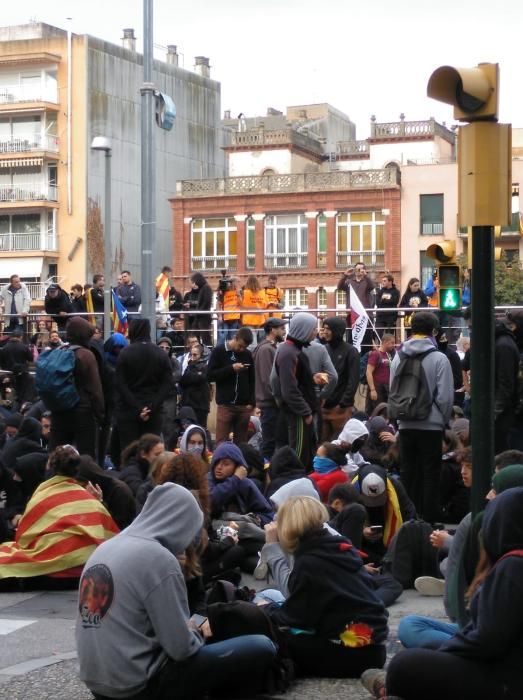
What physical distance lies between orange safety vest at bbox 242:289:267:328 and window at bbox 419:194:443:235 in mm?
42899

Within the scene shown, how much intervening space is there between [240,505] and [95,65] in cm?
5809

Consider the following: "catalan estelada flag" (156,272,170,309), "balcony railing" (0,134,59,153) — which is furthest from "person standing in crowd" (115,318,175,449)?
"balcony railing" (0,134,59,153)

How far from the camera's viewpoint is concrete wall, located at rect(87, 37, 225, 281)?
6806 centimetres

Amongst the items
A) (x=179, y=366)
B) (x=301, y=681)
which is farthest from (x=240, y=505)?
(x=179, y=366)

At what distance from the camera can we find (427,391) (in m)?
12.4

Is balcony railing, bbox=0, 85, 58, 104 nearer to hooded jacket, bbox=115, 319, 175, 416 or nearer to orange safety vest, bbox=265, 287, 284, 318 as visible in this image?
orange safety vest, bbox=265, 287, 284, 318

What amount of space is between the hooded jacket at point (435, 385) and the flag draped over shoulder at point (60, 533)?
2846 mm

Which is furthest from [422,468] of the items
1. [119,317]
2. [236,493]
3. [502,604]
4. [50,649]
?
[119,317]

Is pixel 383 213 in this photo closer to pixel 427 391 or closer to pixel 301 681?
pixel 427 391

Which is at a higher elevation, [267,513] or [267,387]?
[267,387]

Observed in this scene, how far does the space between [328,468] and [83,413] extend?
8.24ft

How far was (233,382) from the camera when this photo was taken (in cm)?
1628

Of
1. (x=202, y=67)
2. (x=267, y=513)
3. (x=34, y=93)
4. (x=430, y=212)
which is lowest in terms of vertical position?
(x=267, y=513)

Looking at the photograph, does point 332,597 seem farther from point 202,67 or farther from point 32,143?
point 202,67
